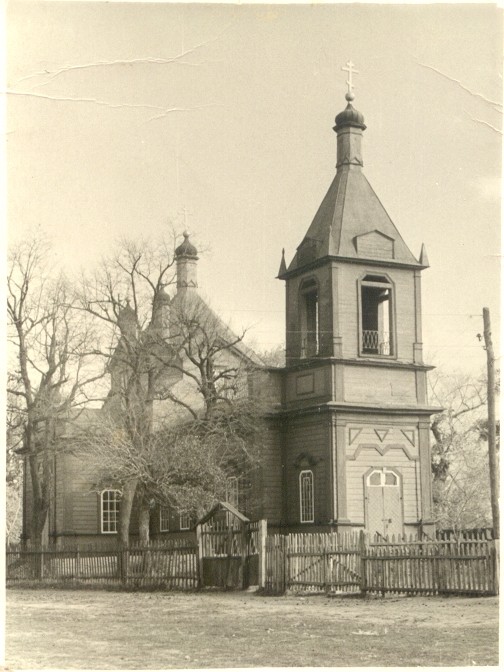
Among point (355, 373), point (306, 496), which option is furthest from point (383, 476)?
point (355, 373)

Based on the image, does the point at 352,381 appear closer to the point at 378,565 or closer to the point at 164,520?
the point at 378,565

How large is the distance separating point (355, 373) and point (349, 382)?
0.39m

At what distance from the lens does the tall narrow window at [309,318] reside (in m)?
36.0

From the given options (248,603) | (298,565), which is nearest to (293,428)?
(298,565)

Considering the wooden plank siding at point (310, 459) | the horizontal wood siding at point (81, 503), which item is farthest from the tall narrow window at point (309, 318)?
the horizontal wood siding at point (81, 503)

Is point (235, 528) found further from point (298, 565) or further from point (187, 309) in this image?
point (187, 309)

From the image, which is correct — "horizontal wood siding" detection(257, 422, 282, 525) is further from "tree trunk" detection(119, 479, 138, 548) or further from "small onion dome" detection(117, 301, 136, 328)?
"small onion dome" detection(117, 301, 136, 328)

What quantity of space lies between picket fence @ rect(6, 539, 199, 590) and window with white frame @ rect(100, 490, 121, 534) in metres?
9.58

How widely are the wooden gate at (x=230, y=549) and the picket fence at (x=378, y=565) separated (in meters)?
0.46

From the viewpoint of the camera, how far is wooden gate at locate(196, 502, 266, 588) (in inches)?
997

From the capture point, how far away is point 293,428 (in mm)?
35812

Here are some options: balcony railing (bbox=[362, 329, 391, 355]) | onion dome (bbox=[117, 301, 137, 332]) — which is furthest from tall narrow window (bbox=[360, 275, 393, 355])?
onion dome (bbox=[117, 301, 137, 332])

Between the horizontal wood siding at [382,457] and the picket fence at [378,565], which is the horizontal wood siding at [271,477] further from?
the picket fence at [378,565]

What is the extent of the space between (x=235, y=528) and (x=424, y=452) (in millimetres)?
10532
